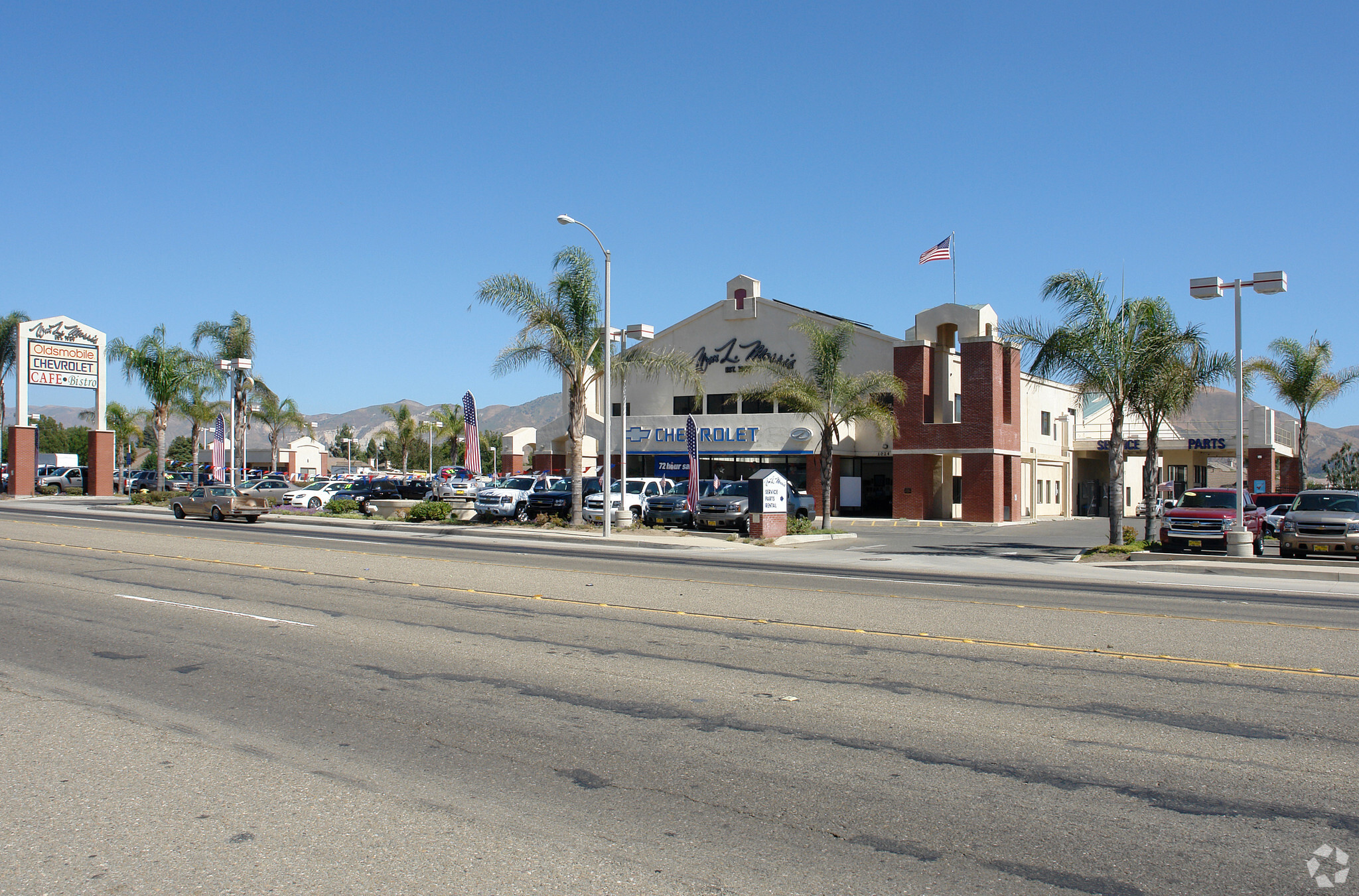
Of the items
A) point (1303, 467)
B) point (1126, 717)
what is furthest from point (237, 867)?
point (1303, 467)

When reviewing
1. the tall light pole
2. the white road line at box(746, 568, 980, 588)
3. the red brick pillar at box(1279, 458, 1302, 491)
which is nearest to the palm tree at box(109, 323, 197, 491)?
the white road line at box(746, 568, 980, 588)

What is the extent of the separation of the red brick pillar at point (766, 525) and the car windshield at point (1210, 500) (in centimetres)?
1105

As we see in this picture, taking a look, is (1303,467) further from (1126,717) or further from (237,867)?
(237,867)

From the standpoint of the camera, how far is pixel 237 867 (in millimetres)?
4719

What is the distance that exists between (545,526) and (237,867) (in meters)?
28.0

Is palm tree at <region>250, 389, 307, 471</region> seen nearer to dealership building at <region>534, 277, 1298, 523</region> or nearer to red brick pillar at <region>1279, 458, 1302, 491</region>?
dealership building at <region>534, 277, 1298, 523</region>

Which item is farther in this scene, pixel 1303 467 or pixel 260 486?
pixel 260 486

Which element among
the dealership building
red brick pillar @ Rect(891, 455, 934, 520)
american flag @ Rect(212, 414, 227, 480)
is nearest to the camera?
the dealership building

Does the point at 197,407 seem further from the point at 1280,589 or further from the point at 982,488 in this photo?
the point at 1280,589

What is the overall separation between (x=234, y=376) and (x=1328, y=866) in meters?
51.7

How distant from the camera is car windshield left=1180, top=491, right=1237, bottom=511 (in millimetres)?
24875

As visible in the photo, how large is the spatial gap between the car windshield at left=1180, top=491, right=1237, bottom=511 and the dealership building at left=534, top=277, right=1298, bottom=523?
600 inches

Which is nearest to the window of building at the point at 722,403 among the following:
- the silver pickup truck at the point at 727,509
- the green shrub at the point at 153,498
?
the silver pickup truck at the point at 727,509

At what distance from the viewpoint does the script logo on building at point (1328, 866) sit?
15.0 feet
